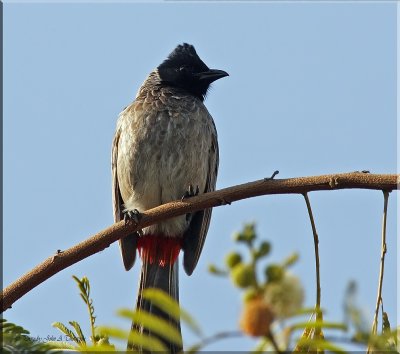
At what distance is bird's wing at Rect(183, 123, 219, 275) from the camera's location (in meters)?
4.52

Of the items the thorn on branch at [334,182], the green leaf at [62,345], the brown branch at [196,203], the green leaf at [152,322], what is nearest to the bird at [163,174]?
the brown branch at [196,203]

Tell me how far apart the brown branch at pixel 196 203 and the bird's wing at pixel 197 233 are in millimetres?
1674

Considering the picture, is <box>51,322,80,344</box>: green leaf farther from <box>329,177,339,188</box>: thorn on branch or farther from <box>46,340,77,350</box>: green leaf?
<box>329,177,339,188</box>: thorn on branch

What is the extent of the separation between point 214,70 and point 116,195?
1295mm

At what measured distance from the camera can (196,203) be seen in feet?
8.42

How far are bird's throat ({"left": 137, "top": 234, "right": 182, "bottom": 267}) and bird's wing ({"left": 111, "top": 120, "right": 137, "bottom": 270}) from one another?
0.06 m

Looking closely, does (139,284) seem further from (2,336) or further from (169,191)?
(2,336)

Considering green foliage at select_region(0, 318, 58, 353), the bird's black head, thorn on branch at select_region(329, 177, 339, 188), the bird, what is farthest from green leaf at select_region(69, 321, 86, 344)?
the bird's black head

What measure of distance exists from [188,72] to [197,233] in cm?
140

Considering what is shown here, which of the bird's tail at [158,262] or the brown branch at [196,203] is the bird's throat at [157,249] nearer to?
the bird's tail at [158,262]

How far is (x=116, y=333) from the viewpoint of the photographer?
70cm

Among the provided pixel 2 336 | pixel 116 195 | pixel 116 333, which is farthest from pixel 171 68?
pixel 116 333

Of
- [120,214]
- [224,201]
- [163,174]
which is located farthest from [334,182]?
[120,214]

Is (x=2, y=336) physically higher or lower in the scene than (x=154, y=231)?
lower
